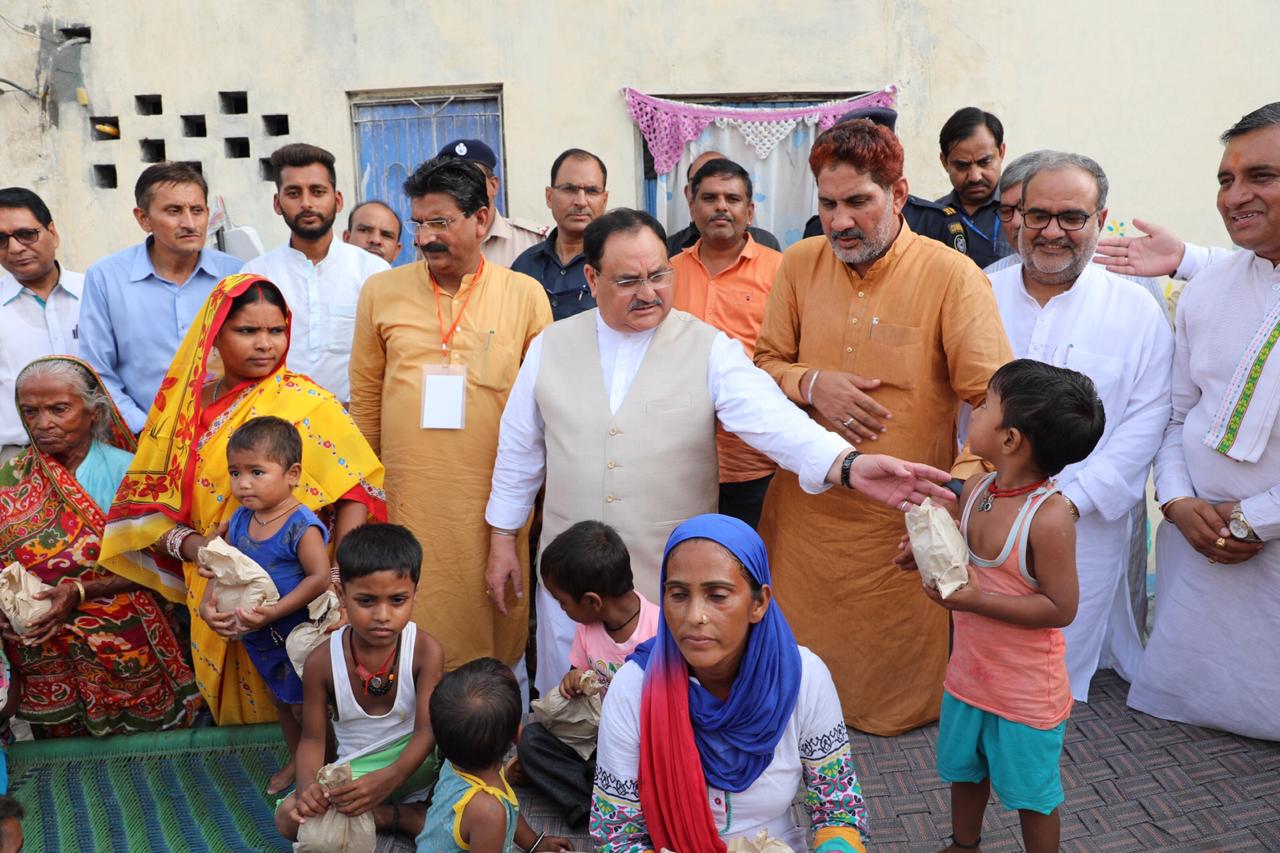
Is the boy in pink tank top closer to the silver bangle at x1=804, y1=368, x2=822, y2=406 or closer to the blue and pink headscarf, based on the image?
the blue and pink headscarf

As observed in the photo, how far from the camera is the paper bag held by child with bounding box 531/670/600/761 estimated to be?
324cm

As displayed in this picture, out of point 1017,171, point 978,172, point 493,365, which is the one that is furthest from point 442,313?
point 978,172

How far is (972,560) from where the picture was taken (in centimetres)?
284

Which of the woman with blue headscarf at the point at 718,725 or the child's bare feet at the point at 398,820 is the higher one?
the woman with blue headscarf at the point at 718,725

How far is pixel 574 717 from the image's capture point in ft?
10.8

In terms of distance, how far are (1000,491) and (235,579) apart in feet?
7.87

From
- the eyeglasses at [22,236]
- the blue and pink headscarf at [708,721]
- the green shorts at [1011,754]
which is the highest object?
the eyeglasses at [22,236]

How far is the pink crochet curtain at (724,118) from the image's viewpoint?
22.8ft

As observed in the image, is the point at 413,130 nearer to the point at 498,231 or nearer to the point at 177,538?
the point at 498,231

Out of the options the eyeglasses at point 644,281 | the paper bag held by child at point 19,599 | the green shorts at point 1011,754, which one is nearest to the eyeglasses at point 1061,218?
the eyeglasses at point 644,281

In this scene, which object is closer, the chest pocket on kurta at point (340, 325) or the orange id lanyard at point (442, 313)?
the orange id lanyard at point (442, 313)

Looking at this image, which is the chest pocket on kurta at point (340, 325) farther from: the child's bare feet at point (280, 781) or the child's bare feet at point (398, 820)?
the child's bare feet at point (398, 820)

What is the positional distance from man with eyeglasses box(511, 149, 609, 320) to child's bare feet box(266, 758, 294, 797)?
8.10 feet

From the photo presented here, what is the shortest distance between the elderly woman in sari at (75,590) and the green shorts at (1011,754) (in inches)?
120
